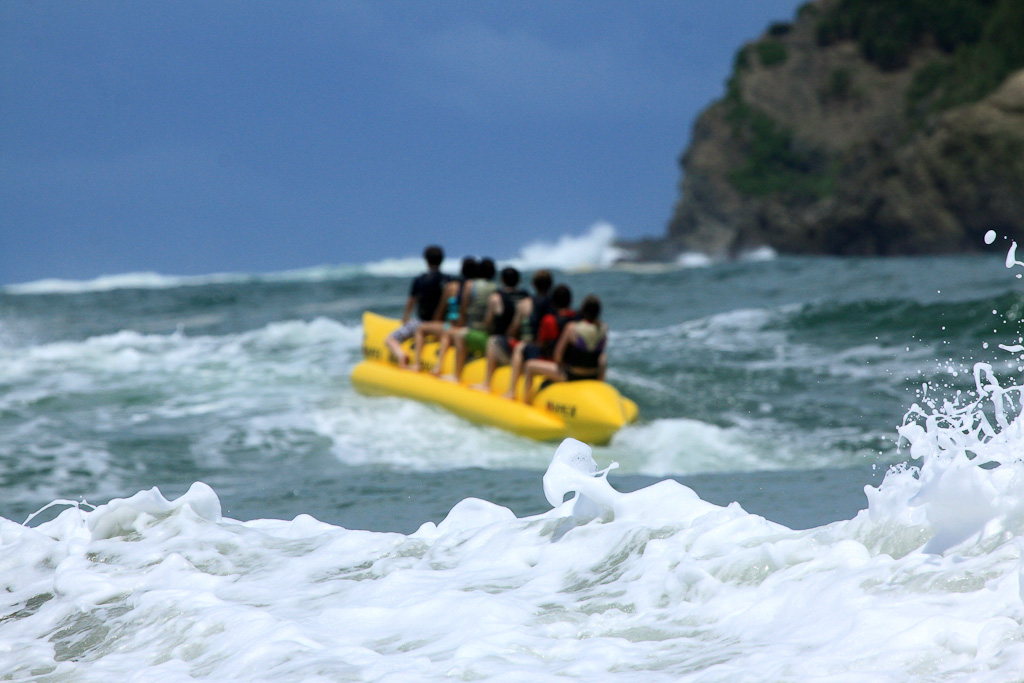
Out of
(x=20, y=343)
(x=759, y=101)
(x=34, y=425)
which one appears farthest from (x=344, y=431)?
(x=759, y=101)

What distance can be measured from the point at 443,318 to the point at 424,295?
0.79 feet

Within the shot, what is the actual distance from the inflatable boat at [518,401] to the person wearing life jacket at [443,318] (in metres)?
0.08

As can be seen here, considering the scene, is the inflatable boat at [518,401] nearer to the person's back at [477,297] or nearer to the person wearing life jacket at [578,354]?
the person wearing life jacket at [578,354]

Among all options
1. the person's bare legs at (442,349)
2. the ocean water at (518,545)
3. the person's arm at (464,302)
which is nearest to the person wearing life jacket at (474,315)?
the person's arm at (464,302)

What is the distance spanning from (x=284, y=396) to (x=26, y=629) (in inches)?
221

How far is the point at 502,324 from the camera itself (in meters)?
7.24

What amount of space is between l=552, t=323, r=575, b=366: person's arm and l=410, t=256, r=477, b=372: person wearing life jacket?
1170 millimetres

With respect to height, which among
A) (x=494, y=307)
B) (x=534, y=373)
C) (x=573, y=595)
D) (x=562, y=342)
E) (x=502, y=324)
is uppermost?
(x=494, y=307)

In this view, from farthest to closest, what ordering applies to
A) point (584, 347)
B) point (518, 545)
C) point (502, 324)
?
point (502, 324) → point (584, 347) → point (518, 545)

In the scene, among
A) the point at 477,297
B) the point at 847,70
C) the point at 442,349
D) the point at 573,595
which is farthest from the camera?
the point at 847,70

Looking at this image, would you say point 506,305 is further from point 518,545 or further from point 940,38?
point 940,38

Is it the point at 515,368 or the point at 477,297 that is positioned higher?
the point at 477,297

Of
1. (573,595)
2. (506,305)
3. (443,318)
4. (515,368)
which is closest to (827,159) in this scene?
(443,318)

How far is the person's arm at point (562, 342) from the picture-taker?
260 inches
